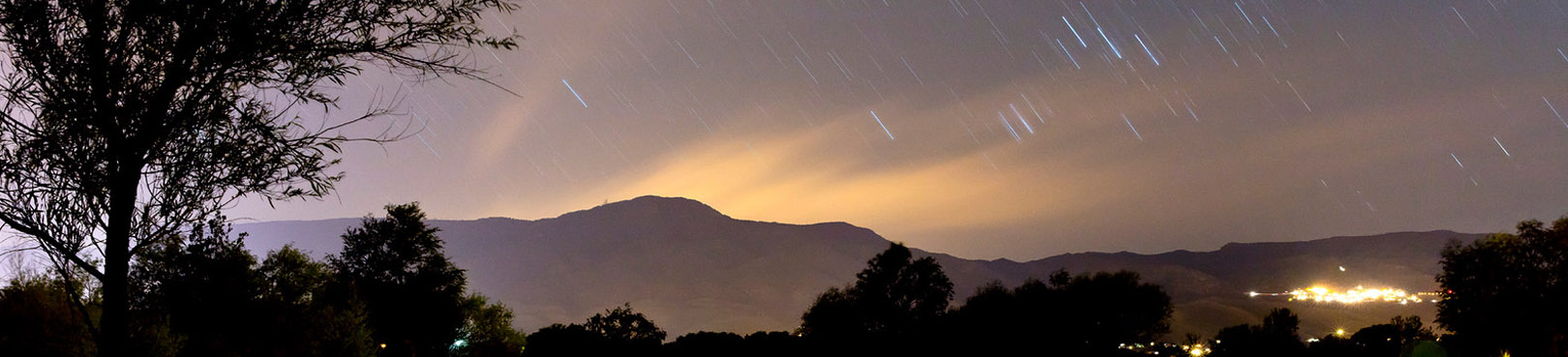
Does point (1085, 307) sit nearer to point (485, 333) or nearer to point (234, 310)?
point (485, 333)

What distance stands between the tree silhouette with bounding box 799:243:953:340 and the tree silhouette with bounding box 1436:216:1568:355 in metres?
25.5

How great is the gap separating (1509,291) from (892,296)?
31351 mm

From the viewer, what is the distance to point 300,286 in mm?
36031

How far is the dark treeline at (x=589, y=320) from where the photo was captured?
19328mm

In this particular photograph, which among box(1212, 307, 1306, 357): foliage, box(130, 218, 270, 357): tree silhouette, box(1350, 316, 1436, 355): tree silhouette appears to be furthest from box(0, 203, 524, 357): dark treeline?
box(1350, 316, 1436, 355): tree silhouette

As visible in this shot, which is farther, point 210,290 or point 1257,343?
point 210,290

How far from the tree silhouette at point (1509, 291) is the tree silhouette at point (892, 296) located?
2554cm

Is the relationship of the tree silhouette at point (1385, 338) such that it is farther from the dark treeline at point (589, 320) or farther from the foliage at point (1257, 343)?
the foliage at point (1257, 343)

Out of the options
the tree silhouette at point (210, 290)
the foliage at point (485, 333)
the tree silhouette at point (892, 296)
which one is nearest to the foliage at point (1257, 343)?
the tree silhouette at point (892, 296)

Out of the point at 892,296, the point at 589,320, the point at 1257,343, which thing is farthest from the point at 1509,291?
the point at 589,320

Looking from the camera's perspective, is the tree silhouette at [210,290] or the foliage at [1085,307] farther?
the foliage at [1085,307]

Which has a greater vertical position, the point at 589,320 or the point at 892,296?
the point at 892,296

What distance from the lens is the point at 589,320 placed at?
38.5 meters

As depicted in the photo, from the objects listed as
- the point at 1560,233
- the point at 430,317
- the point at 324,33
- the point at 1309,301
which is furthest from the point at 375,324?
the point at 1309,301
